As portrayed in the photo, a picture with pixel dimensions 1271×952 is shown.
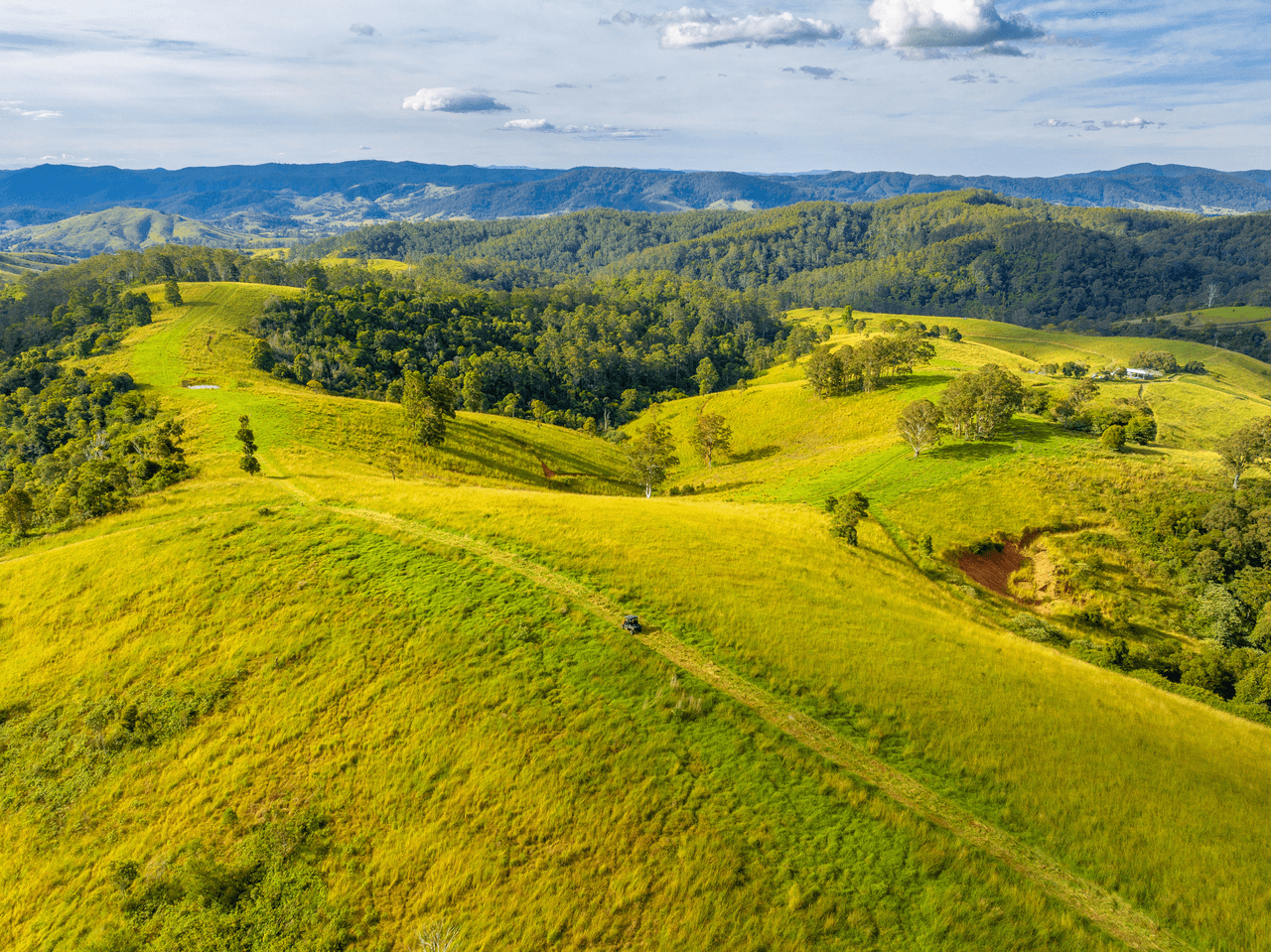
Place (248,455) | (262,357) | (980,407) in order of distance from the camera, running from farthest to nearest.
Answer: (262,357), (980,407), (248,455)

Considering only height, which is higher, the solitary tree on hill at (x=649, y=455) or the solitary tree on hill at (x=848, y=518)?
the solitary tree on hill at (x=848, y=518)

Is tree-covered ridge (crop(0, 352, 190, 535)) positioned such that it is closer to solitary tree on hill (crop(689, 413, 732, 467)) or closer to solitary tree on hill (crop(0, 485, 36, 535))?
solitary tree on hill (crop(0, 485, 36, 535))

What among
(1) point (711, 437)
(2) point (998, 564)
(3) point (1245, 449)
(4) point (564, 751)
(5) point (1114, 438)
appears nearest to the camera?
(4) point (564, 751)

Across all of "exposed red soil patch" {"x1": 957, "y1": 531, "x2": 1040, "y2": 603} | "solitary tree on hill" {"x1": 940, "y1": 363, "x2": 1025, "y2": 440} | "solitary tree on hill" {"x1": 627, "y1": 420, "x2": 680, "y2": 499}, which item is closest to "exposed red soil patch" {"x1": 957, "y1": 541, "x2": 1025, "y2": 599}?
"exposed red soil patch" {"x1": 957, "y1": 531, "x2": 1040, "y2": 603}

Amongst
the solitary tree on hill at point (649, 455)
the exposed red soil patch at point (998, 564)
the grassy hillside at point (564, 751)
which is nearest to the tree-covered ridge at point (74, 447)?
the grassy hillside at point (564, 751)

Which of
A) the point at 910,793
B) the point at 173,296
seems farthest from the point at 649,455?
the point at 173,296

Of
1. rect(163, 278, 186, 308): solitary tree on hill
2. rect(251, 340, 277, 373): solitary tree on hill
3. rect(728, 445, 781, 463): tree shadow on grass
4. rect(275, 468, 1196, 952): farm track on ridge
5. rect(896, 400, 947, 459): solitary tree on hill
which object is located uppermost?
rect(163, 278, 186, 308): solitary tree on hill

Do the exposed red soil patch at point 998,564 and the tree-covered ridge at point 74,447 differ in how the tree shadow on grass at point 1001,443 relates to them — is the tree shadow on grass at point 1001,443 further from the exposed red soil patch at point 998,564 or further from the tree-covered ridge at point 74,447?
the tree-covered ridge at point 74,447

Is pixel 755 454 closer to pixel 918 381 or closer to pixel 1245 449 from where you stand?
pixel 918 381

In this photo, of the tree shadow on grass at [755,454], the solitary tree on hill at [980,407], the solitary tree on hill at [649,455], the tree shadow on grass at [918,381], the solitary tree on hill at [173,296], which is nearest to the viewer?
the solitary tree on hill at [980,407]
